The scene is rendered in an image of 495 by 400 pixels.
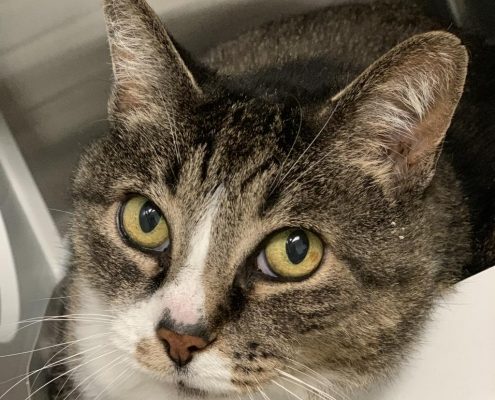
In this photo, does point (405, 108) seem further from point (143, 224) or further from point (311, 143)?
point (143, 224)

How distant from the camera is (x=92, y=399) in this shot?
1.35 metres

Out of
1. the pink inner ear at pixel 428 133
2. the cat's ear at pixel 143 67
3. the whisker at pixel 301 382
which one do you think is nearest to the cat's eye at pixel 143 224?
the cat's ear at pixel 143 67

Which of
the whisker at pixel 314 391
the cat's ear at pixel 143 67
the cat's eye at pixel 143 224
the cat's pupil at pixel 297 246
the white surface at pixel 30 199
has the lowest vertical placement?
the whisker at pixel 314 391

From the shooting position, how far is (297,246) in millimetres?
1010

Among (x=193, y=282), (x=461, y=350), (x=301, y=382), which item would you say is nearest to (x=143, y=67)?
(x=193, y=282)

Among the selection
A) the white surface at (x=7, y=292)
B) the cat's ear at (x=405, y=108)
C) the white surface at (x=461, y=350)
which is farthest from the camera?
the white surface at (x=7, y=292)

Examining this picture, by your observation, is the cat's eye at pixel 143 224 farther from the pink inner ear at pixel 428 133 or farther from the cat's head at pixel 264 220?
the pink inner ear at pixel 428 133

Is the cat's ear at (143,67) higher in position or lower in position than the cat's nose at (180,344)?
higher

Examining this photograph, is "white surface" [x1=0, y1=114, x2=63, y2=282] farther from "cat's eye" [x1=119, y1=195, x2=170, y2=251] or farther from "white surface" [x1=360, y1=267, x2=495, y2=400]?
Answer: "white surface" [x1=360, y1=267, x2=495, y2=400]

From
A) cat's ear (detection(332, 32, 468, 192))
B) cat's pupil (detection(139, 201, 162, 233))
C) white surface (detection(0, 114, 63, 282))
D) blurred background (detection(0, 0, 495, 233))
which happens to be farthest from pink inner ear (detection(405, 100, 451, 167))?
white surface (detection(0, 114, 63, 282))

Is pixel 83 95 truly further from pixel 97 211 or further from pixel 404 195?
pixel 404 195

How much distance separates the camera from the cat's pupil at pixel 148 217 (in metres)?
1.07

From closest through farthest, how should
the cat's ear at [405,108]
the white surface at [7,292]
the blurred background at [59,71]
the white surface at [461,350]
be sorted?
the cat's ear at [405,108] → the white surface at [461,350] → the white surface at [7,292] → the blurred background at [59,71]

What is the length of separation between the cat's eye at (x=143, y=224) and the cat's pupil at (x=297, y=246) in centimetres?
20
